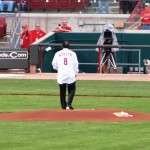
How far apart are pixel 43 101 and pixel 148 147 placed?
27.2ft

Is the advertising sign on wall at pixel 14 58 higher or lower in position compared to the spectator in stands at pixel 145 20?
lower

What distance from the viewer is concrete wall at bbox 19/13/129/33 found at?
34219mm

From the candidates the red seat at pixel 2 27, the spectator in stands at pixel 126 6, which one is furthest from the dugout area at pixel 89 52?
the spectator in stands at pixel 126 6

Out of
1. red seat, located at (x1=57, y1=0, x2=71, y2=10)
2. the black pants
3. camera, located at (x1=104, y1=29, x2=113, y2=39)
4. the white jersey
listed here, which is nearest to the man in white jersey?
the white jersey

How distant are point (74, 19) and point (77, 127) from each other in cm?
2081

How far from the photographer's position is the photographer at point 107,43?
27562 mm

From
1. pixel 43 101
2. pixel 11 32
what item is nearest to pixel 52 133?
pixel 43 101

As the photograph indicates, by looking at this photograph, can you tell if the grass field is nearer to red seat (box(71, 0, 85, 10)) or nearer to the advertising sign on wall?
the advertising sign on wall

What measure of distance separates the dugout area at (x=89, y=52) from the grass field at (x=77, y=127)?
15.2 feet

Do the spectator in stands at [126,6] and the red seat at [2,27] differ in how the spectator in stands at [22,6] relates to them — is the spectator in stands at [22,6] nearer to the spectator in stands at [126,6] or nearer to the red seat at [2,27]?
the red seat at [2,27]

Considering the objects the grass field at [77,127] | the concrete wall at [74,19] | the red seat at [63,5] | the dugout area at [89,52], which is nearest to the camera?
the grass field at [77,127]

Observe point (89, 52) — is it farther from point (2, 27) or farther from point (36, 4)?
point (36, 4)

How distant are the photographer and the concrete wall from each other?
5.95 m

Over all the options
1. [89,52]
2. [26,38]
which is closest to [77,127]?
[26,38]
